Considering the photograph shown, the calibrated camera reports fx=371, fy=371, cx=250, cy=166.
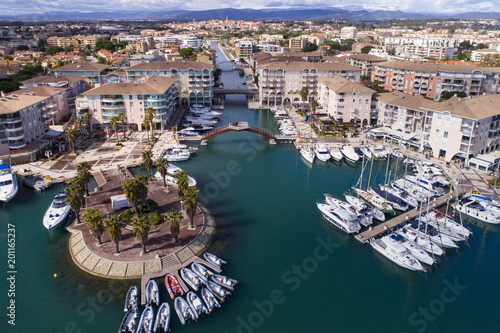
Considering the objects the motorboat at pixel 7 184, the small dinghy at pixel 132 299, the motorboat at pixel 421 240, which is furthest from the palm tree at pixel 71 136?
the motorboat at pixel 421 240

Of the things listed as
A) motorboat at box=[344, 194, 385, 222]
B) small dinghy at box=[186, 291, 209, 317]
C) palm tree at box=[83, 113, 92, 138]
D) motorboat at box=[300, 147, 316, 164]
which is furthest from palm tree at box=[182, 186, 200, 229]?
palm tree at box=[83, 113, 92, 138]

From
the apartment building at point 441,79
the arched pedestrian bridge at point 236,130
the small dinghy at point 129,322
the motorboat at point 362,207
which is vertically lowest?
the small dinghy at point 129,322

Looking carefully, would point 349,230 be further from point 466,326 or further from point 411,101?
point 411,101

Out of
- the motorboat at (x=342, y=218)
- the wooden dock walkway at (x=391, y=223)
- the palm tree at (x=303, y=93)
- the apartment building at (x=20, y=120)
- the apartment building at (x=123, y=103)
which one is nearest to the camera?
the wooden dock walkway at (x=391, y=223)

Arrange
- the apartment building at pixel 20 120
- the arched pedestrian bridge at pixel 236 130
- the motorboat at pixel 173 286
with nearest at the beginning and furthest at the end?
1. the motorboat at pixel 173 286
2. the apartment building at pixel 20 120
3. the arched pedestrian bridge at pixel 236 130

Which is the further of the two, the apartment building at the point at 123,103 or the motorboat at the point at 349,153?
the apartment building at the point at 123,103

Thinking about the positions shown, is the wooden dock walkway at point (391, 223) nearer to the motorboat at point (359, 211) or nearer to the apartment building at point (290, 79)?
the motorboat at point (359, 211)

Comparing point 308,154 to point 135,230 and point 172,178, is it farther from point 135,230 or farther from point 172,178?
point 135,230
